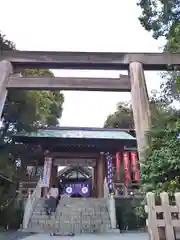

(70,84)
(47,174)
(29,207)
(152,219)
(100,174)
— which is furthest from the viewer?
(100,174)

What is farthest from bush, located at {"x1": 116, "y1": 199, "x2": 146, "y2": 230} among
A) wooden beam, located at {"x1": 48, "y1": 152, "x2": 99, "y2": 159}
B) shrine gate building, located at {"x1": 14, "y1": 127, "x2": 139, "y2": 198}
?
wooden beam, located at {"x1": 48, "y1": 152, "x2": 99, "y2": 159}

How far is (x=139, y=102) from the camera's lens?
6012mm

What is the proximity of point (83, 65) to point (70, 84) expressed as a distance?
32.3 inches

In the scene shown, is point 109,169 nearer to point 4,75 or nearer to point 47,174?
point 47,174

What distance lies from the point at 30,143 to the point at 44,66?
704cm

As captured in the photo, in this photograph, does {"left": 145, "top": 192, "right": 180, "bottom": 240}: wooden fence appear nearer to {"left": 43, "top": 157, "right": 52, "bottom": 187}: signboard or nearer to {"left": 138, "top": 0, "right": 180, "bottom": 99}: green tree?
{"left": 138, "top": 0, "right": 180, "bottom": 99}: green tree

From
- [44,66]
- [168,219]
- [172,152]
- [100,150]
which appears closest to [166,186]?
[172,152]

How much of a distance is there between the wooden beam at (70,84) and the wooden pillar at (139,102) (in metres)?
0.32

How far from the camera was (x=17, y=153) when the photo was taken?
11.5 metres

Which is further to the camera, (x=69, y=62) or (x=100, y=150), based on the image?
(x=100, y=150)

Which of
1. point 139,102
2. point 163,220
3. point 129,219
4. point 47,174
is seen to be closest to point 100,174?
point 47,174

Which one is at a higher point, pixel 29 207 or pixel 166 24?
pixel 166 24

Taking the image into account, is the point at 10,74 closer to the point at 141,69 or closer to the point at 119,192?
the point at 141,69

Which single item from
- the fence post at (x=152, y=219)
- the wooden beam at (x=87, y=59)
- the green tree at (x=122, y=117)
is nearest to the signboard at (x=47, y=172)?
the wooden beam at (x=87, y=59)
